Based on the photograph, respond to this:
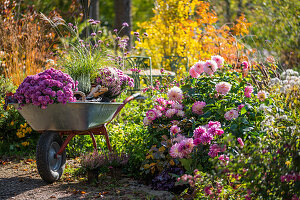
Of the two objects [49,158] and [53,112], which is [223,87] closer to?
[53,112]

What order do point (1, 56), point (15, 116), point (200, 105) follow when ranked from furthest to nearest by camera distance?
point (1, 56), point (15, 116), point (200, 105)

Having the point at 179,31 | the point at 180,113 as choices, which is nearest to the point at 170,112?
the point at 180,113

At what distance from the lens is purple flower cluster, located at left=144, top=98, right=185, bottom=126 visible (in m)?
3.45

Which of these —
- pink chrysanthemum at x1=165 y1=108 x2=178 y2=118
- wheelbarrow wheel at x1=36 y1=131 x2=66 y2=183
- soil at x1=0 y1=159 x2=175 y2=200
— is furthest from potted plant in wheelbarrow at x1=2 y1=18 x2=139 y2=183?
pink chrysanthemum at x1=165 y1=108 x2=178 y2=118

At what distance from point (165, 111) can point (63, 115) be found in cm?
95

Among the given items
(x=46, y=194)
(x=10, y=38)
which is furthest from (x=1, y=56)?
(x=46, y=194)

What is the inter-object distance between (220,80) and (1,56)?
3.82 metres

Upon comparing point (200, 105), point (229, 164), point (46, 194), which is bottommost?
point (46, 194)

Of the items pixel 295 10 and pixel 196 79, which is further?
pixel 295 10

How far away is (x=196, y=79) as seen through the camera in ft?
12.0

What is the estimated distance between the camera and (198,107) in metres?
3.28

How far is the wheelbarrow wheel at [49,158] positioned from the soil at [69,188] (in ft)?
0.32

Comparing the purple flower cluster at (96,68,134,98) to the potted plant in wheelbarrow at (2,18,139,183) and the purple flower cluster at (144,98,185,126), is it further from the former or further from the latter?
the purple flower cluster at (144,98,185,126)

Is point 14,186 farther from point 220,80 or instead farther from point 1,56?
point 1,56
